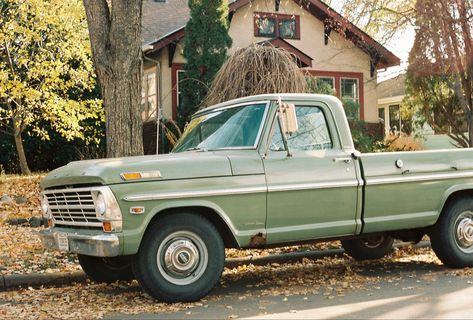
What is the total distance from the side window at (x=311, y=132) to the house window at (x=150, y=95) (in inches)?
645

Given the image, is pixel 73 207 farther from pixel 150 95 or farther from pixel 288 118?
pixel 150 95

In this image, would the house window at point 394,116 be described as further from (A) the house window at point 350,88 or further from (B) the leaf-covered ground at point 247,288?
(B) the leaf-covered ground at point 247,288

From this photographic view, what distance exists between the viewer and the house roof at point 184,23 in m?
22.8

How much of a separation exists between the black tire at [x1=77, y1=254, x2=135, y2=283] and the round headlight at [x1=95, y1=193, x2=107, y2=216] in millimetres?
1403

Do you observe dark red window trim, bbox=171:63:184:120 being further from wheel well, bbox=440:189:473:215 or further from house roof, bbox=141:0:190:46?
wheel well, bbox=440:189:473:215

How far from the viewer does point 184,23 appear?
26984 millimetres

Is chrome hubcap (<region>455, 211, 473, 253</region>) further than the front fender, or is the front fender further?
chrome hubcap (<region>455, 211, 473, 253</region>)

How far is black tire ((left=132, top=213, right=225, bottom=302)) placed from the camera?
21.1ft

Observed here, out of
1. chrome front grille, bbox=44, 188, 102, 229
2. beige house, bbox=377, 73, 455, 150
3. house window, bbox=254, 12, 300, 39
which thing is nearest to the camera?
chrome front grille, bbox=44, 188, 102, 229

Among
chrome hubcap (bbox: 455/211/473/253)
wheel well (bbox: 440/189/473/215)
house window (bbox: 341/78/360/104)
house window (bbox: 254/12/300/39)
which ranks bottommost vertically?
chrome hubcap (bbox: 455/211/473/253)

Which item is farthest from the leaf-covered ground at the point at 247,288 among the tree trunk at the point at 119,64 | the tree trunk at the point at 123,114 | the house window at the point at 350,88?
the house window at the point at 350,88

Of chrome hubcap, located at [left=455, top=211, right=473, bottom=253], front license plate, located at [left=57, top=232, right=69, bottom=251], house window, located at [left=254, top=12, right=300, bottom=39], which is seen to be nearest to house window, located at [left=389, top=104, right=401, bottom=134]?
house window, located at [left=254, top=12, right=300, bottom=39]

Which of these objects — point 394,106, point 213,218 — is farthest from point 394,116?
point 213,218

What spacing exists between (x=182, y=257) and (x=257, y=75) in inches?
249
